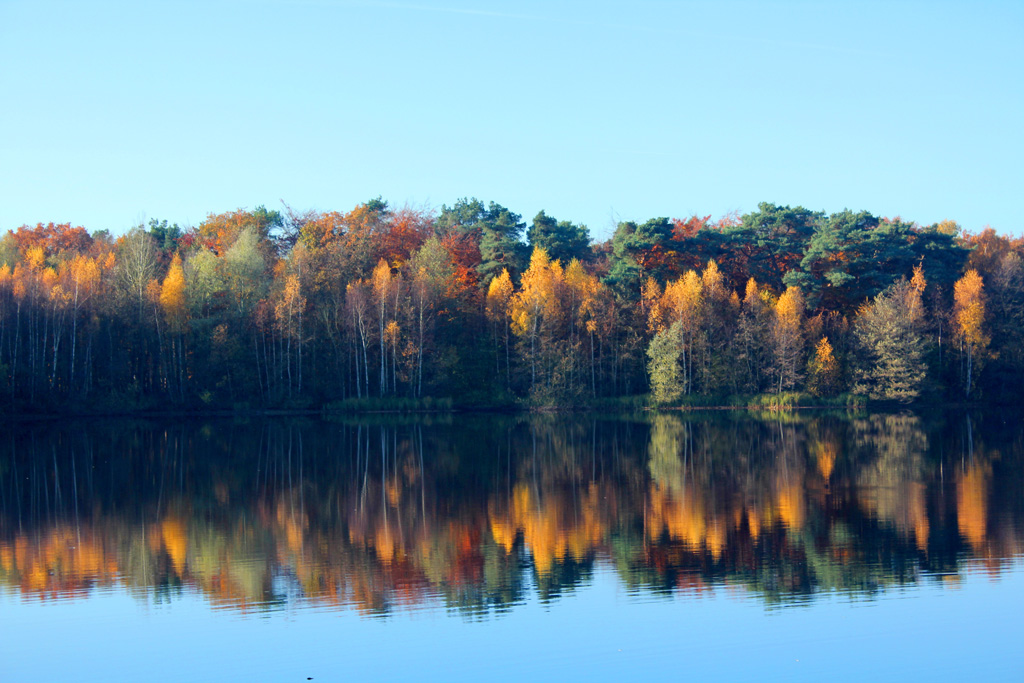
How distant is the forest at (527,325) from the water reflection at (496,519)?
63.7ft

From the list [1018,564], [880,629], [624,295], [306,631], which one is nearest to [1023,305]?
[624,295]

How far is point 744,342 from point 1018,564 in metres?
39.9

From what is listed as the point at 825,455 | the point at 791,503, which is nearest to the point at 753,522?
the point at 791,503

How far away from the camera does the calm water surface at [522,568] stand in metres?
8.95

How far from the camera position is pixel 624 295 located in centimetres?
5416

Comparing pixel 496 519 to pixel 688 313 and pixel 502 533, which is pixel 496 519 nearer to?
pixel 502 533

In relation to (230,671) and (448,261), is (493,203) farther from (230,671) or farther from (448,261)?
(230,671)

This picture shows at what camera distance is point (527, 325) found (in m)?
51.8

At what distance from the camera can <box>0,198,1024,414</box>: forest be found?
4759 cm

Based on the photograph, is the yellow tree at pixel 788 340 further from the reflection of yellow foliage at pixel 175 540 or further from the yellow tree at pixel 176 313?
the reflection of yellow foliage at pixel 175 540

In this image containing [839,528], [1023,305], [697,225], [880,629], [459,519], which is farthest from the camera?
[697,225]

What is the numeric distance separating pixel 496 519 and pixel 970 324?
4408 centimetres

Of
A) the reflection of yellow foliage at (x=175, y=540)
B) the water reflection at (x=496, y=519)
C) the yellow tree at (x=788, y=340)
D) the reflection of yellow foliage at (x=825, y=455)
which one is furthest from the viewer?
the yellow tree at (x=788, y=340)

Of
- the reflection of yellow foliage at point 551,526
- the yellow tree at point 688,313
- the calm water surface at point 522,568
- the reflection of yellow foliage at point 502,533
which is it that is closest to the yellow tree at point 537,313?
the yellow tree at point 688,313
